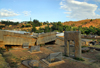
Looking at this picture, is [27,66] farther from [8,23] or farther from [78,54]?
[8,23]

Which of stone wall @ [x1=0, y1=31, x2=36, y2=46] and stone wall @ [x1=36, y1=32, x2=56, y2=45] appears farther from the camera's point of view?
stone wall @ [x1=36, y1=32, x2=56, y2=45]

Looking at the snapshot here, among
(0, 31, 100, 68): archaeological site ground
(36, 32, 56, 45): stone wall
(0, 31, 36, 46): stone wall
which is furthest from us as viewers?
(36, 32, 56, 45): stone wall

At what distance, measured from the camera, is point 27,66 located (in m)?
7.15

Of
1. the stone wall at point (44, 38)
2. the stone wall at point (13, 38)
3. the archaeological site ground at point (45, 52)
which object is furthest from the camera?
the stone wall at point (44, 38)

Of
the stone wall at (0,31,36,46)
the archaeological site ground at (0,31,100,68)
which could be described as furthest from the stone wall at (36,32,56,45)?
the stone wall at (0,31,36,46)

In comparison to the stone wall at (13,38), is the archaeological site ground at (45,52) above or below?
below

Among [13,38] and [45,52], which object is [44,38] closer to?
[45,52]

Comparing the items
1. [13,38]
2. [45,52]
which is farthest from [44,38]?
[13,38]

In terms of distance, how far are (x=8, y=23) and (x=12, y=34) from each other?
243ft

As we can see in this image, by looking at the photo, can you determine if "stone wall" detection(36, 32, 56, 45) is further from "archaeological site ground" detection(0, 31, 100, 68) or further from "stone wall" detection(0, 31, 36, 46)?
"stone wall" detection(0, 31, 36, 46)

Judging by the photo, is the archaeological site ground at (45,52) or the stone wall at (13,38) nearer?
the archaeological site ground at (45,52)

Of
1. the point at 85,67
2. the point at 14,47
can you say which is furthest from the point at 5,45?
the point at 85,67

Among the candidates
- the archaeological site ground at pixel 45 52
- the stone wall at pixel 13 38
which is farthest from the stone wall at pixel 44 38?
the stone wall at pixel 13 38

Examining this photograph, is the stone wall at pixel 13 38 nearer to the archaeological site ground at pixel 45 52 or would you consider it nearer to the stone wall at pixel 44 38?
the archaeological site ground at pixel 45 52
